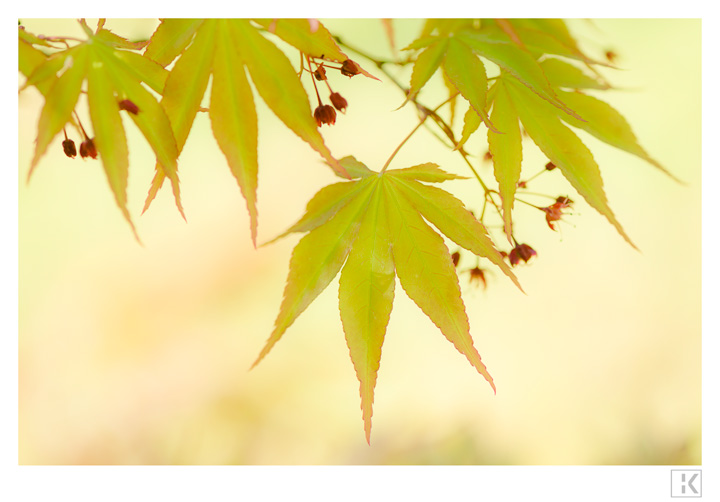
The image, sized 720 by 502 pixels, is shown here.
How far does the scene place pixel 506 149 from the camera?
16.8 inches

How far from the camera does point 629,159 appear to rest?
3.37 feet

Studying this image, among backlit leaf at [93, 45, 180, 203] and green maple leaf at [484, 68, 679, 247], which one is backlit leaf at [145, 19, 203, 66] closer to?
backlit leaf at [93, 45, 180, 203]

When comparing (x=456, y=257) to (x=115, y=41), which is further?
(x=456, y=257)

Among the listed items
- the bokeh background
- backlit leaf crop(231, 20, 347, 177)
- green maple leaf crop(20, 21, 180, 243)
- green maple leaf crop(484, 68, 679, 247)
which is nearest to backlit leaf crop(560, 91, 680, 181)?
green maple leaf crop(484, 68, 679, 247)

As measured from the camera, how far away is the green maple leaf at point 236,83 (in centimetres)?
36

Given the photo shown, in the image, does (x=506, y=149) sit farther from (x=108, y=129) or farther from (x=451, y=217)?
(x=108, y=129)

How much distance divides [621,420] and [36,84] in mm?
1104

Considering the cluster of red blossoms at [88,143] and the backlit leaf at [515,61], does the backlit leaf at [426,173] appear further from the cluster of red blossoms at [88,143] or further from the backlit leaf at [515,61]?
the cluster of red blossoms at [88,143]

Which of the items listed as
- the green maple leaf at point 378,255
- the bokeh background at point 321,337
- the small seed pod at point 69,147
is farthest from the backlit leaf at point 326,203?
the bokeh background at point 321,337
